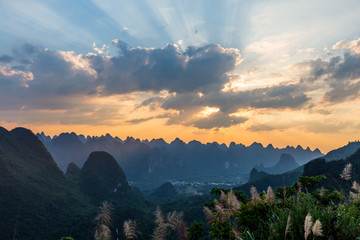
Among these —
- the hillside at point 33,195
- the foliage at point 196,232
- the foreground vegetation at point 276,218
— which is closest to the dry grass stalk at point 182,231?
the foreground vegetation at point 276,218

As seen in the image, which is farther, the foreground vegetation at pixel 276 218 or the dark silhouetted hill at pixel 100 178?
the dark silhouetted hill at pixel 100 178

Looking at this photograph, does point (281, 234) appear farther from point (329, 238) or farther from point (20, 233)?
point (20, 233)

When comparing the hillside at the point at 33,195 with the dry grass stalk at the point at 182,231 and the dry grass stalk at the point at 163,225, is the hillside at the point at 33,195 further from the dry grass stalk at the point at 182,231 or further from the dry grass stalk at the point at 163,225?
the dry grass stalk at the point at 182,231

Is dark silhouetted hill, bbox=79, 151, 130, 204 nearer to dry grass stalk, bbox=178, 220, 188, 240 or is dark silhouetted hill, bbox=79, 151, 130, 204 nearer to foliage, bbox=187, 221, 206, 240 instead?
foliage, bbox=187, 221, 206, 240

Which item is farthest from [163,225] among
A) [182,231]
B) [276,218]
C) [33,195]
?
[33,195]

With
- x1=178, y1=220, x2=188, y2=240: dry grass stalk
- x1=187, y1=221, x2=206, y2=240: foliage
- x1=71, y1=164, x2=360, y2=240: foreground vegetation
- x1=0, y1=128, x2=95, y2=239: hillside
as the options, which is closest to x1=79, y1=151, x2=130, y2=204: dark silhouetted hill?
x1=0, y1=128, x2=95, y2=239: hillside

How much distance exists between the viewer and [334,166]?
89562mm

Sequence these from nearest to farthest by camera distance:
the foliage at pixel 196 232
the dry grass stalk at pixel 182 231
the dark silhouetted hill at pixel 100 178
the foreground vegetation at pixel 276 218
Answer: the foreground vegetation at pixel 276 218, the dry grass stalk at pixel 182 231, the foliage at pixel 196 232, the dark silhouetted hill at pixel 100 178

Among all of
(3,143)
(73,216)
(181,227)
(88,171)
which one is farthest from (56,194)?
(181,227)

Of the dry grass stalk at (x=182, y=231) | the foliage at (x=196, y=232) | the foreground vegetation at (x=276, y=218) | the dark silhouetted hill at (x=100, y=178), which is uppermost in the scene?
the foreground vegetation at (x=276, y=218)

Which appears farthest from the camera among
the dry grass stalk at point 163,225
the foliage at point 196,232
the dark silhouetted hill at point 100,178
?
the dark silhouetted hill at point 100,178

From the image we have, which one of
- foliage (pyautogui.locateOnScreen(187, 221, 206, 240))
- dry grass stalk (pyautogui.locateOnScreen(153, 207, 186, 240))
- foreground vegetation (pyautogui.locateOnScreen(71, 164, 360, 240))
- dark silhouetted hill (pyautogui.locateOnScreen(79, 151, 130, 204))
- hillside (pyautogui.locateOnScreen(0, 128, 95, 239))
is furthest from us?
dark silhouetted hill (pyautogui.locateOnScreen(79, 151, 130, 204))

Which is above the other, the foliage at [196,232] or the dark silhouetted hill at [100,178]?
the foliage at [196,232]

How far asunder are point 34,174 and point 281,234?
499 feet
